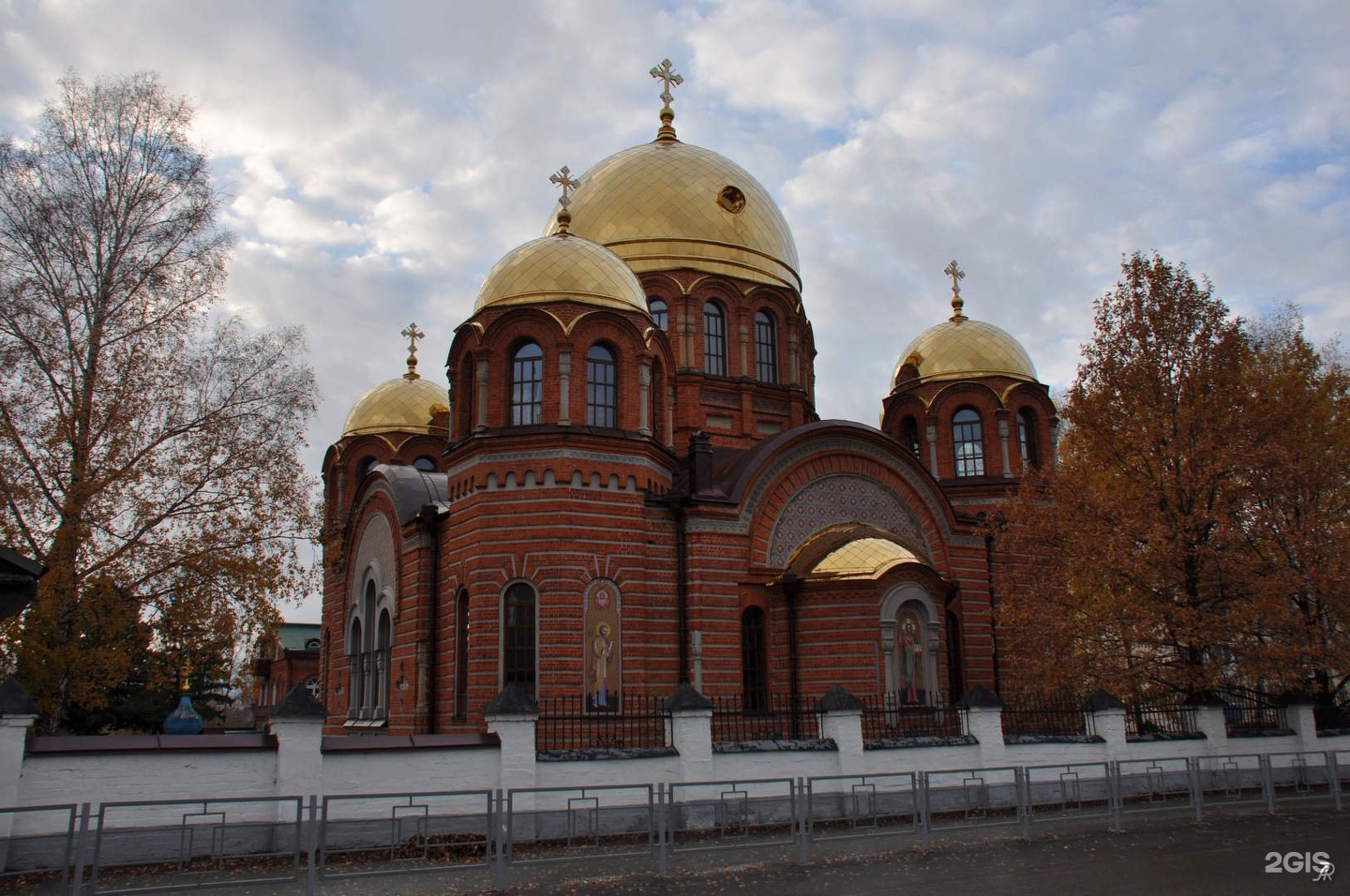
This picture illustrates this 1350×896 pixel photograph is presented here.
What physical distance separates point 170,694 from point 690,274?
882 inches

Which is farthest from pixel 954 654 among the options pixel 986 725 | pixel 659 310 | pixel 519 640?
pixel 659 310

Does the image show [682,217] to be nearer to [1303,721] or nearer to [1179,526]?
[1179,526]

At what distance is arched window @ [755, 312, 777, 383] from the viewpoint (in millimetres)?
25312

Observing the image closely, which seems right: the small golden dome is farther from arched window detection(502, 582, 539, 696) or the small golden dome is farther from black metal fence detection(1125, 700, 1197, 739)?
arched window detection(502, 582, 539, 696)

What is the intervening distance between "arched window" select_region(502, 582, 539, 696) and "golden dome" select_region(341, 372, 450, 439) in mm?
11917

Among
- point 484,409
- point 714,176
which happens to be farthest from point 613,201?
point 484,409

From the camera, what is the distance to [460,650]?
763 inches

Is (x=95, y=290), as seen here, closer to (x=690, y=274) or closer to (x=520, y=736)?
(x=520, y=736)

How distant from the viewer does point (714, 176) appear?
26328 millimetres

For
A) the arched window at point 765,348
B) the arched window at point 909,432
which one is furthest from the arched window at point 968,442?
the arched window at point 765,348

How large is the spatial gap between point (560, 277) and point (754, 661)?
763cm

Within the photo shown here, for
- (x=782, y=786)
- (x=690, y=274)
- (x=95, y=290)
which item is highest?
(x=690, y=274)

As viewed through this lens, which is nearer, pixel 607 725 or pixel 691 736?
pixel 691 736

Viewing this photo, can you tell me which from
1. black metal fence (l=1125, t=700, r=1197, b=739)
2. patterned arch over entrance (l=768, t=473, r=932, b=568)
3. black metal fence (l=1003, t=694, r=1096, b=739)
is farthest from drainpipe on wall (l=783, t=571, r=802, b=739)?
black metal fence (l=1125, t=700, r=1197, b=739)
